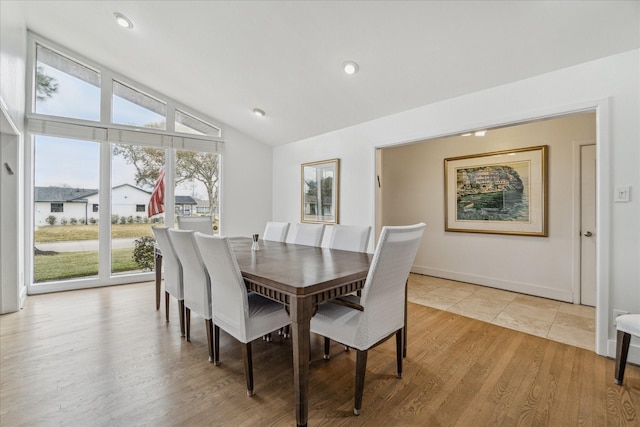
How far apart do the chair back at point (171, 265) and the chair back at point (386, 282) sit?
175cm

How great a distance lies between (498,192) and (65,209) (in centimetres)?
602

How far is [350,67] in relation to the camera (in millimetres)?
2895

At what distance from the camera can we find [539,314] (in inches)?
123

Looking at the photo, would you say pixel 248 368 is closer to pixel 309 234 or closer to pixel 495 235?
pixel 309 234

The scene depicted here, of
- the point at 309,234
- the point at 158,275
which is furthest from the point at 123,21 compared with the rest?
the point at 309,234

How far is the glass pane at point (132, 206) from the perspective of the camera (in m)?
4.33

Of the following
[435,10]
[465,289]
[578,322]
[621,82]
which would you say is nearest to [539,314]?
[578,322]

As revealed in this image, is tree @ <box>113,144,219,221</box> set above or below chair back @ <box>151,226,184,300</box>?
above

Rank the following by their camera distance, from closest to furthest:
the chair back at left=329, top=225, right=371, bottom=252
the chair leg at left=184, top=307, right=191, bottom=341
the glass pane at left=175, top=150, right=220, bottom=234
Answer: the chair leg at left=184, top=307, right=191, bottom=341 < the chair back at left=329, top=225, right=371, bottom=252 < the glass pane at left=175, top=150, right=220, bottom=234

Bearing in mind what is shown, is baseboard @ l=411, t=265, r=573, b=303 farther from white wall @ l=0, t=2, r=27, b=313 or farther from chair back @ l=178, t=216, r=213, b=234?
white wall @ l=0, t=2, r=27, b=313

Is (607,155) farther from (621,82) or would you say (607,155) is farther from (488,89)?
(488,89)

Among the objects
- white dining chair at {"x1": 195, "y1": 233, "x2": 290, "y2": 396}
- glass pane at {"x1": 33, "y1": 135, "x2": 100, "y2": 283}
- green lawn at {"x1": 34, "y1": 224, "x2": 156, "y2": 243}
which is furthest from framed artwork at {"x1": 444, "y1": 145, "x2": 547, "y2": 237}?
glass pane at {"x1": 33, "y1": 135, "x2": 100, "y2": 283}

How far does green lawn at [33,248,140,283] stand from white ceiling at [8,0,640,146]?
2.65 metres

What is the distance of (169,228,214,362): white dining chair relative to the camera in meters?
2.12
